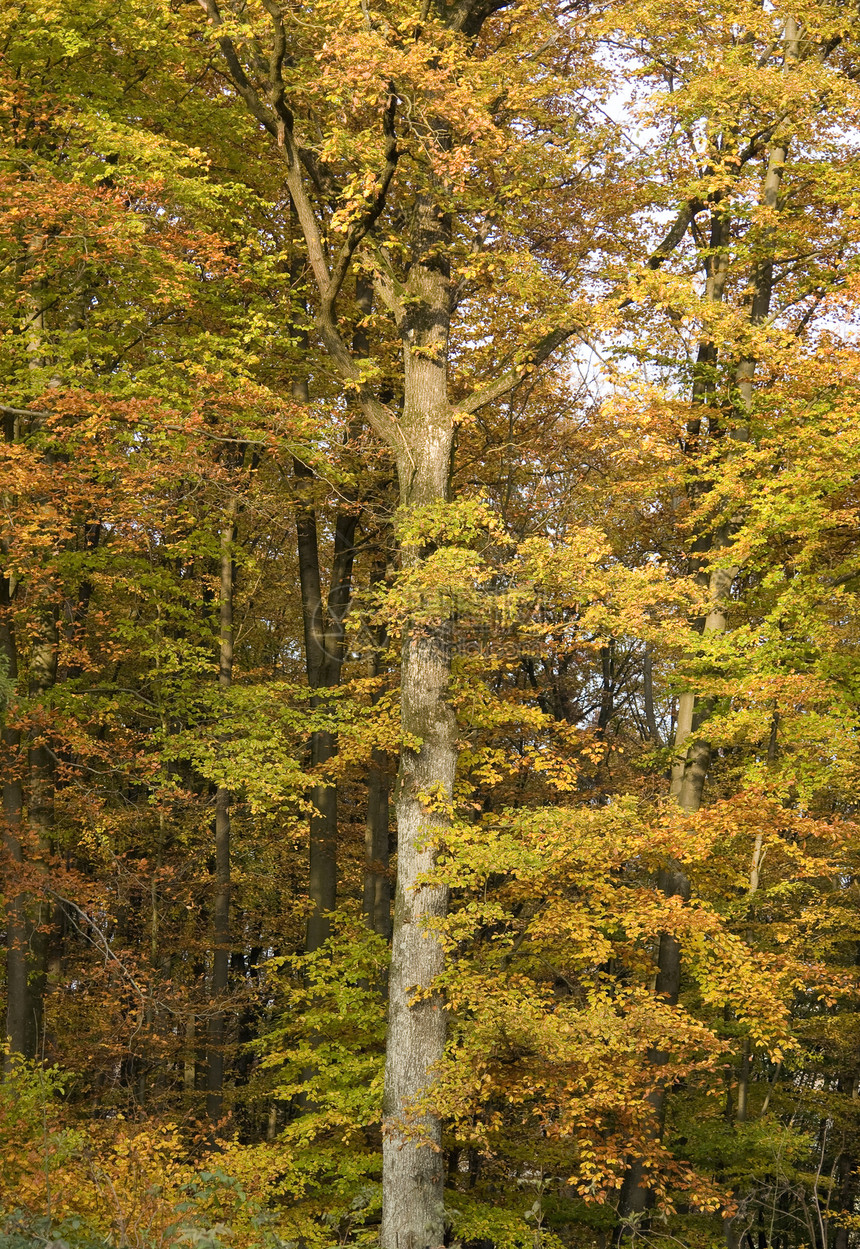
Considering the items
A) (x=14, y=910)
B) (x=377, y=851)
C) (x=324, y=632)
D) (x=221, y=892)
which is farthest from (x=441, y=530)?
(x=221, y=892)

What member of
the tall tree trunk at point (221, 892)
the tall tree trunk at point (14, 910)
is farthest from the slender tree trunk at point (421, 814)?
the tall tree trunk at point (221, 892)

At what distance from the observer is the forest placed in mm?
9977

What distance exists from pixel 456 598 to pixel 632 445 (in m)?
4.40

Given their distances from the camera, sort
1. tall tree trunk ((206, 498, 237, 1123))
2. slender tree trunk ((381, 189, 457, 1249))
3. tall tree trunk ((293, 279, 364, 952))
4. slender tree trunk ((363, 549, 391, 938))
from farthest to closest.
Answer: slender tree trunk ((363, 549, 391, 938))
tall tree trunk ((206, 498, 237, 1123))
tall tree trunk ((293, 279, 364, 952))
slender tree trunk ((381, 189, 457, 1249))

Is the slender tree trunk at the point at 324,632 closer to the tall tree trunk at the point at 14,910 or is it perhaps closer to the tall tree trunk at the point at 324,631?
the tall tree trunk at the point at 324,631

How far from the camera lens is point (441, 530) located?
413 inches

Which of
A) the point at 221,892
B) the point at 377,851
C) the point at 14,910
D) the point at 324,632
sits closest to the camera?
the point at 14,910

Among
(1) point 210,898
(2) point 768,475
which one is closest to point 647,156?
Answer: (2) point 768,475

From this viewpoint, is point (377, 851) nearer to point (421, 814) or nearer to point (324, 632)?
point (324, 632)

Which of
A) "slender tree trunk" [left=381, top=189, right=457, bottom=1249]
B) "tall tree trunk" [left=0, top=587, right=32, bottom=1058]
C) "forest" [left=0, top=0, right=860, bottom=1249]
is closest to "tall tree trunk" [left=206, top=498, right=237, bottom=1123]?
"forest" [left=0, top=0, right=860, bottom=1249]

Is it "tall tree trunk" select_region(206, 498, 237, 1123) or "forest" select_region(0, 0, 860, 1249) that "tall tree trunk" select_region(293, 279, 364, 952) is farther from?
"tall tree trunk" select_region(206, 498, 237, 1123)

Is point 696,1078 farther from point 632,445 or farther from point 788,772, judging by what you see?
point 632,445

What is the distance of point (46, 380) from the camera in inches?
459

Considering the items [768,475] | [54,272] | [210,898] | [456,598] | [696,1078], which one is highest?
[54,272]
